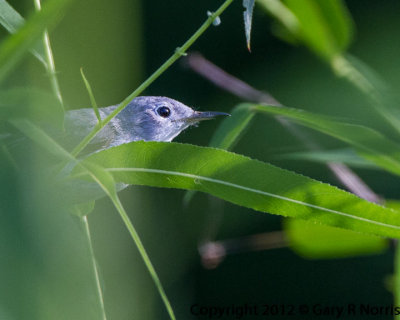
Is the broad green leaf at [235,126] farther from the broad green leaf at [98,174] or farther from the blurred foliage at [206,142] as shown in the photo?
the broad green leaf at [98,174]

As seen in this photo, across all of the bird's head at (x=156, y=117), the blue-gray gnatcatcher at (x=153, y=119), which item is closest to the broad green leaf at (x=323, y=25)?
the blue-gray gnatcatcher at (x=153, y=119)

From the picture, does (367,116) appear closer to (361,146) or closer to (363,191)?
(361,146)

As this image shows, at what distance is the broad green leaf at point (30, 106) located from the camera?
574mm

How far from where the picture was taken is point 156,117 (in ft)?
6.20

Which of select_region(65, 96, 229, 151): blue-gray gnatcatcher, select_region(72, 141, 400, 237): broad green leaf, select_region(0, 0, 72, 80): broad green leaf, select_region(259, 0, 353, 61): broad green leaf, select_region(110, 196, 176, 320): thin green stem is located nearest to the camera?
select_region(0, 0, 72, 80): broad green leaf

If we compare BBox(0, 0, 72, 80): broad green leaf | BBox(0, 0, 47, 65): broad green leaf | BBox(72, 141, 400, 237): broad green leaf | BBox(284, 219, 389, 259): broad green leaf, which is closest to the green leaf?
BBox(72, 141, 400, 237): broad green leaf

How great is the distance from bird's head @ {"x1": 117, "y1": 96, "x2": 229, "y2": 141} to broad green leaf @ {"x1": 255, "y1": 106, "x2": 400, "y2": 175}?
909 millimetres

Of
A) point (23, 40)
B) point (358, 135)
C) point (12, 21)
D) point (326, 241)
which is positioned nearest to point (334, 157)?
point (358, 135)

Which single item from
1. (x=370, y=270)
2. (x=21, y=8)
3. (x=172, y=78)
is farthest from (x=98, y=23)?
(x=370, y=270)

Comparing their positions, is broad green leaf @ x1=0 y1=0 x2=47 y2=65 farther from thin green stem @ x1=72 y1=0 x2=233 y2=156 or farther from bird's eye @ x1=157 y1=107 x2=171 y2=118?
bird's eye @ x1=157 y1=107 x2=171 y2=118

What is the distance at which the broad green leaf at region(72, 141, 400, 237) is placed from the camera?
0.78 metres

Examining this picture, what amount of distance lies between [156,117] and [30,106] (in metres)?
1.30

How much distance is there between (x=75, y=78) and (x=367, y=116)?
1472mm

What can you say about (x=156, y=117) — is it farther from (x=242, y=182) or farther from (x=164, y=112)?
(x=242, y=182)
